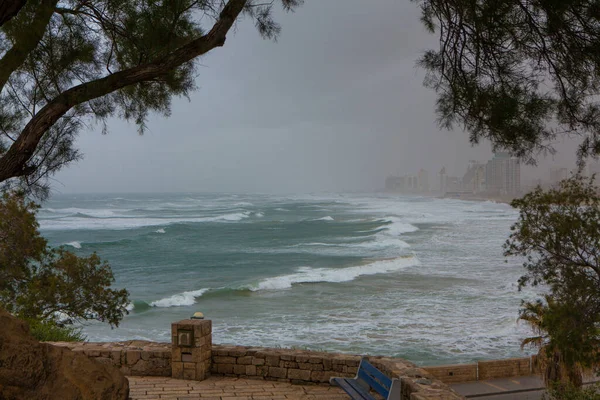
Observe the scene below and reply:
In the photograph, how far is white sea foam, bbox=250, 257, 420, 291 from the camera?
2305 cm

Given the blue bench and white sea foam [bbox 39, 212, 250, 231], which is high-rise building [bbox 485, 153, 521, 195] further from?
white sea foam [bbox 39, 212, 250, 231]

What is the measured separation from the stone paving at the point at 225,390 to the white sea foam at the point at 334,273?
1654 cm

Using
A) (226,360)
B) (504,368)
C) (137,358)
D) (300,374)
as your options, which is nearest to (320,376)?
(300,374)

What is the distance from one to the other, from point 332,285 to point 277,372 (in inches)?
646

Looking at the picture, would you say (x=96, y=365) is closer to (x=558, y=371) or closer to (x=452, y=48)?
→ (x=452, y=48)

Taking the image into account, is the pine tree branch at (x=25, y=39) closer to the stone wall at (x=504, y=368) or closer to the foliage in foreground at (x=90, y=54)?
the foliage in foreground at (x=90, y=54)

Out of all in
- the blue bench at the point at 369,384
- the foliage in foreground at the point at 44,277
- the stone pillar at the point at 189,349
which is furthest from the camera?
the foliage in foreground at the point at 44,277

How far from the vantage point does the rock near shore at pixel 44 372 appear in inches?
138

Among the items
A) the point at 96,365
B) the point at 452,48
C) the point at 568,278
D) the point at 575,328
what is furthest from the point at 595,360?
the point at 96,365

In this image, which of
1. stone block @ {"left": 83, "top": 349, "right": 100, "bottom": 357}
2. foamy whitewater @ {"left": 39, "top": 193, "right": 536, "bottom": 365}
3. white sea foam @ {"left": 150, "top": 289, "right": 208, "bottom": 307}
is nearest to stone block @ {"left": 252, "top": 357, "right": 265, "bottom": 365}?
stone block @ {"left": 83, "top": 349, "right": 100, "bottom": 357}

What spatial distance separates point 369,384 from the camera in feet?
16.2

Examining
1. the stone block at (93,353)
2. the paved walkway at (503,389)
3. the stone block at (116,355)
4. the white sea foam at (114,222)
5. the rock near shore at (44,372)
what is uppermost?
the rock near shore at (44,372)

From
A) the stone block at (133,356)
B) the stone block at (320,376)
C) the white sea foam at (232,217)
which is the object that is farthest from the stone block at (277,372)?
the white sea foam at (232,217)

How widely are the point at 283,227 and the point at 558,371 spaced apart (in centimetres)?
3825
